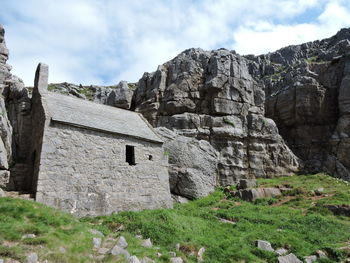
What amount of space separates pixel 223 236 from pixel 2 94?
17.7 m

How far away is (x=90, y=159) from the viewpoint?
62.4ft

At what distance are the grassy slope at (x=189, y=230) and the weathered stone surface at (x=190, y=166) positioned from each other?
3122 millimetres

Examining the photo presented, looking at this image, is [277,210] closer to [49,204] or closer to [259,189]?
[259,189]

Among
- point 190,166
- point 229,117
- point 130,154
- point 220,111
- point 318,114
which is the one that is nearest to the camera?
point 130,154

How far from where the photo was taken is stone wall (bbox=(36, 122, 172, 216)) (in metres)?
17.2

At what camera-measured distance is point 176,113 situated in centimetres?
3634

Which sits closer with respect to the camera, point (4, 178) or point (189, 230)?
point (189, 230)

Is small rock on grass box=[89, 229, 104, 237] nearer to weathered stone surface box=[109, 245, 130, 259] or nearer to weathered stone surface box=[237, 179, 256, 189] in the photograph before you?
weathered stone surface box=[109, 245, 130, 259]

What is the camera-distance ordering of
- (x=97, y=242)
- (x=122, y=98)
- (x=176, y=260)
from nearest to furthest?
(x=176, y=260)
(x=97, y=242)
(x=122, y=98)


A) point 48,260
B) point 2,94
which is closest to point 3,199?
point 48,260

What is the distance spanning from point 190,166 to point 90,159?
35.7 ft

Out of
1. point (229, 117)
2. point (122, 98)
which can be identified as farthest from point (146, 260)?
point (122, 98)

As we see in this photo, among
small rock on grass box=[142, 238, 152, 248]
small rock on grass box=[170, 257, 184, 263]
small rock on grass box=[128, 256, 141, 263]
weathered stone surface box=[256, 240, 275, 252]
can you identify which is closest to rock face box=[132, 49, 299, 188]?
weathered stone surface box=[256, 240, 275, 252]

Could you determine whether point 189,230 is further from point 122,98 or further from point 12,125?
point 122,98
